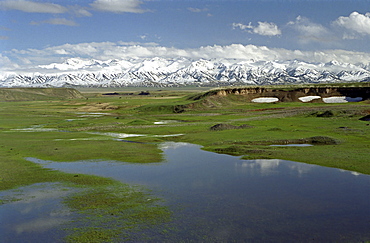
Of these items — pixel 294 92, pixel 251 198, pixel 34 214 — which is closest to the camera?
pixel 34 214

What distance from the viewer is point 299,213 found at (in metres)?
24.3

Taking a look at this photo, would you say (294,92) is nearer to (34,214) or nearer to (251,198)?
(251,198)

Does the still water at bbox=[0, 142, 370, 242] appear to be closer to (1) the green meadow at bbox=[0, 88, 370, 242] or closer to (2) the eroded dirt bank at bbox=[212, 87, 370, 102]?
(1) the green meadow at bbox=[0, 88, 370, 242]

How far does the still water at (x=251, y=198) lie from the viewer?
21364 millimetres

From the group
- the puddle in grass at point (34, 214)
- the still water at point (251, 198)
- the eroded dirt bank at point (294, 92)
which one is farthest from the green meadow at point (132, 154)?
the eroded dirt bank at point (294, 92)

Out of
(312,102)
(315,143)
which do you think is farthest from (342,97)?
(315,143)

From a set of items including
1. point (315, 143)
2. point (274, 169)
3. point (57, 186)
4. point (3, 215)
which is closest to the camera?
point (3, 215)

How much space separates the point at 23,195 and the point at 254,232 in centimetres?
1811

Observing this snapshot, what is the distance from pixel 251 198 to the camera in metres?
27.6

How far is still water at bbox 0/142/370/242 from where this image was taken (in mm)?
21364

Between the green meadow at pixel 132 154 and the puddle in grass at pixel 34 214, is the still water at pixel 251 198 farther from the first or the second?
the green meadow at pixel 132 154

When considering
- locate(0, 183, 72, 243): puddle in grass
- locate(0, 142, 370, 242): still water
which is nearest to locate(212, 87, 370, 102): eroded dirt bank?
locate(0, 142, 370, 242): still water

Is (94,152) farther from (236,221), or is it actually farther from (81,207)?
(236,221)

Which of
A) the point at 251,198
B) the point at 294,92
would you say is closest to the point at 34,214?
the point at 251,198
